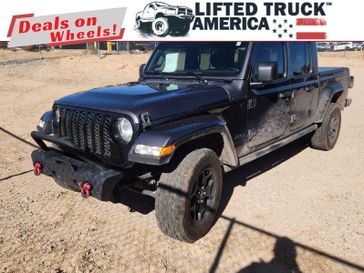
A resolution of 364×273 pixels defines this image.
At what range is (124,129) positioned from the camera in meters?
3.18

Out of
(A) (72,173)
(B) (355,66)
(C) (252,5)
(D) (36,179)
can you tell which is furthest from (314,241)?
(B) (355,66)

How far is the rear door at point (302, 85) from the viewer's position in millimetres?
4930

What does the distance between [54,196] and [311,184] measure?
3.31 meters

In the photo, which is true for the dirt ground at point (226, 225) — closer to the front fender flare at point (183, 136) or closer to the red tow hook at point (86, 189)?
the red tow hook at point (86, 189)

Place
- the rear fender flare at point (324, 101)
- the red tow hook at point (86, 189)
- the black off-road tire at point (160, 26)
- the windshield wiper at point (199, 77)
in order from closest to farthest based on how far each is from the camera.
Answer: the red tow hook at point (86, 189)
the windshield wiper at point (199, 77)
the rear fender flare at point (324, 101)
the black off-road tire at point (160, 26)

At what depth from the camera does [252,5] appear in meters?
7.84

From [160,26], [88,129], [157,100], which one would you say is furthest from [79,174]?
[160,26]

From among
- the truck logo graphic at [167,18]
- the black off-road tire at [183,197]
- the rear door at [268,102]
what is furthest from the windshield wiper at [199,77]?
the truck logo graphic at [167,18]

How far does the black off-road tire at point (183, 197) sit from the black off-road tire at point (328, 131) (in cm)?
319

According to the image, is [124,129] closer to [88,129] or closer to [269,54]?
[88,129]

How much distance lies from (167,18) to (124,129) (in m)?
8.04

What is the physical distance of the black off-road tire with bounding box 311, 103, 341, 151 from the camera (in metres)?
5.96

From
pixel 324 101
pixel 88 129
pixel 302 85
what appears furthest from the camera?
pixel 324 101

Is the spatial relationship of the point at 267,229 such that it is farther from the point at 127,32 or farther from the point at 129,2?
the point at 127,32
